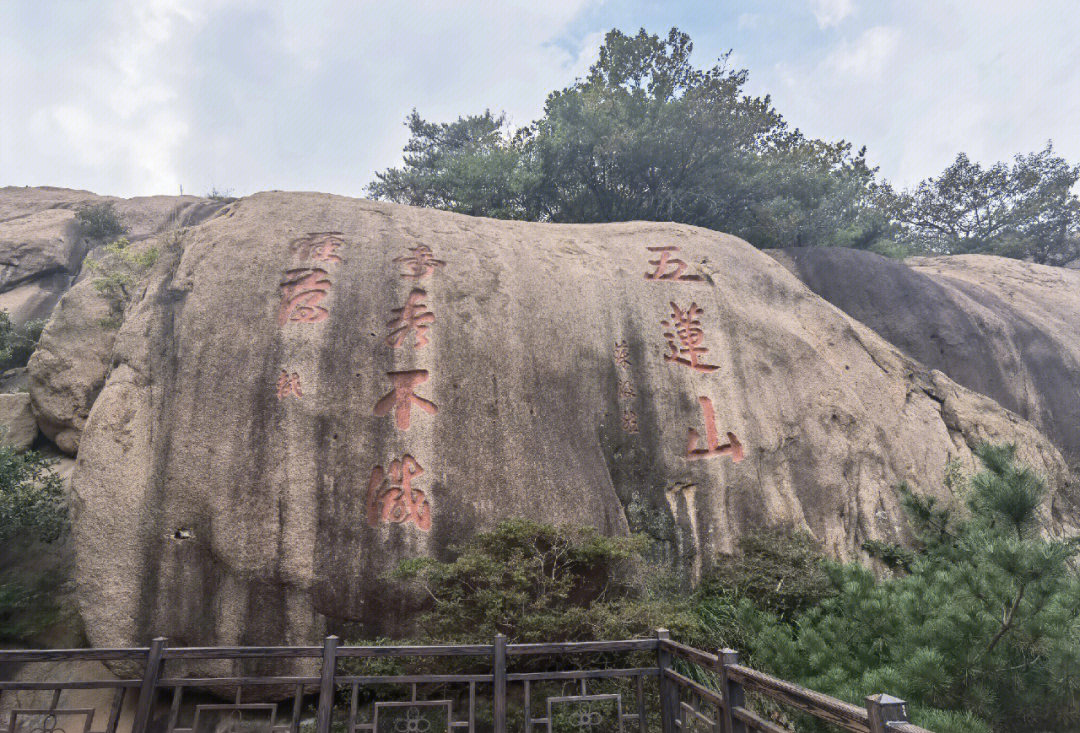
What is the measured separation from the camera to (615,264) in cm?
759

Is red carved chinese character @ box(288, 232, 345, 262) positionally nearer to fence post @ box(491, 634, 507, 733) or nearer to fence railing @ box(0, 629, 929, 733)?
fence railing @ box(0, 629, 929, 733)

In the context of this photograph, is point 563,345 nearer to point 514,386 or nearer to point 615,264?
point 514,386

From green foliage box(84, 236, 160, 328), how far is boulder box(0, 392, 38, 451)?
123 centimetres

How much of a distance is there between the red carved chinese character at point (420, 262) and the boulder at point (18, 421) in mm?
4418

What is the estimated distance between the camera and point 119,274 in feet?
23.7

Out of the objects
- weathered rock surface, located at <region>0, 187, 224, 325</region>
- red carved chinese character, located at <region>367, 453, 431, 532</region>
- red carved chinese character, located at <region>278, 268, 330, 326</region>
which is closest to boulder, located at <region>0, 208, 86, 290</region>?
weathered rock surface, located at <region>0, 187, 224, 325</region>

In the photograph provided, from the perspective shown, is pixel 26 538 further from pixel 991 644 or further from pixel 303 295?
pixel 991 644

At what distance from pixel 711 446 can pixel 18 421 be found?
24.1ft

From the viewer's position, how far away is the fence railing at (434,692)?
2.67 m

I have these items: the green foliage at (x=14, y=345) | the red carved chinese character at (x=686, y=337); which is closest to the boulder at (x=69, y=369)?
the green foliage at (x=14, y=345)

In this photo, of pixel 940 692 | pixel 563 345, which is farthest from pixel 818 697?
pixel 563 345

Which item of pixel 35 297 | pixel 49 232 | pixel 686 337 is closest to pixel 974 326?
pixel 686 337

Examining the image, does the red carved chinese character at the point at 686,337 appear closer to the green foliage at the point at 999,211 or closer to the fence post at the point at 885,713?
the fence post at the point at 885,713

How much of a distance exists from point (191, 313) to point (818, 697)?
5.66 metres
